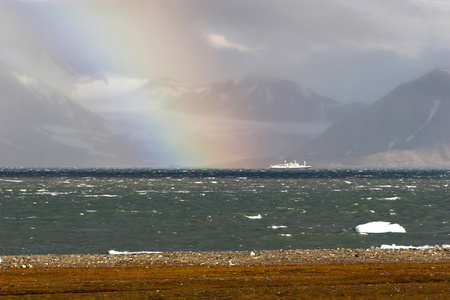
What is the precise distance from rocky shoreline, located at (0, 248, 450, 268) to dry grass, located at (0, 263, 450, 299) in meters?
2.23

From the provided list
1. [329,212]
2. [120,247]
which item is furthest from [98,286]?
[329,212]

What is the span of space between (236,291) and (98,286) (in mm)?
4195

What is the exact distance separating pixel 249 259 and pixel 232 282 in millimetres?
8746

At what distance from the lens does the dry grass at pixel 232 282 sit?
1592 centimetres

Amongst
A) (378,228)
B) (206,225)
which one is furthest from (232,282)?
(206,225)

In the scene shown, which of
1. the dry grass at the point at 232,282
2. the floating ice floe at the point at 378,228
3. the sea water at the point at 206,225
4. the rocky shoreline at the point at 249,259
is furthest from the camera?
the floating ice floe at the point at 378,228

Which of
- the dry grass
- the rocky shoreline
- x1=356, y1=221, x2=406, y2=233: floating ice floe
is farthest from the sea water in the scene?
the dry grass

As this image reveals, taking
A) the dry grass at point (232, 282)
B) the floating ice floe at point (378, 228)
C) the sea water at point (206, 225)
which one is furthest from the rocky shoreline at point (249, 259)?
→ the floating ice floe at point (378, 228)

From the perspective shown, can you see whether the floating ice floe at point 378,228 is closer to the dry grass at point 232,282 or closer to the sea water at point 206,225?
the sea water at point 206,225

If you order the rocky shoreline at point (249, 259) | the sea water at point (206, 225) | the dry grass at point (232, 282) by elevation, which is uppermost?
the dry grass at point (232, 282)

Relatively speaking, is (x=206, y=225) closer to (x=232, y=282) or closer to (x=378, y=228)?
(x=378, y=228)

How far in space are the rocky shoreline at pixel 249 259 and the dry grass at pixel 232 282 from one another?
87.9 inches

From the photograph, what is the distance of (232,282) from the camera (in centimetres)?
1817

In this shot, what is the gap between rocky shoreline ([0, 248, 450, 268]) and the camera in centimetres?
2477
